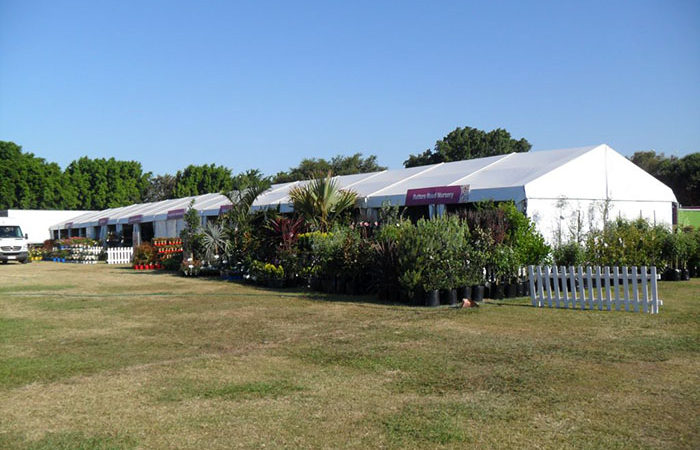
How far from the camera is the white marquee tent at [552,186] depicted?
17.6 metres

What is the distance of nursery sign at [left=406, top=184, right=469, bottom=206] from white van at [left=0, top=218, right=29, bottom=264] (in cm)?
2438

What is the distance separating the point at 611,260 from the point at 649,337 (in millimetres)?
7900

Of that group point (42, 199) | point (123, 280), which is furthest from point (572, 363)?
point (42, 199)

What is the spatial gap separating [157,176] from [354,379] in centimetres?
8188

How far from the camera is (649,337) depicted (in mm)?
8531

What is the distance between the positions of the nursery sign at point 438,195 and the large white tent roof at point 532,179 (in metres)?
0.28

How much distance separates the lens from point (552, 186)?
17.8 meters

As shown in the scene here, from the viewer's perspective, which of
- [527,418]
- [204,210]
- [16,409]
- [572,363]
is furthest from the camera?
[204,210]

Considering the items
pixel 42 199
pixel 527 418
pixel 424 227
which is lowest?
pixel 527 418

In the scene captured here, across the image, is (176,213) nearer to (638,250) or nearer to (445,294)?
(445,294)

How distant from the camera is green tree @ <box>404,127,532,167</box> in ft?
199

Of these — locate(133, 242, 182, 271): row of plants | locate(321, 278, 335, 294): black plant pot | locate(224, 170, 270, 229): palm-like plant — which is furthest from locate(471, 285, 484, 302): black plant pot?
locate(133, 242, 182, 271): row of plants

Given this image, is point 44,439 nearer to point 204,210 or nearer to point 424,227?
point 424,227

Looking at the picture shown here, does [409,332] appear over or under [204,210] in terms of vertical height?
under
